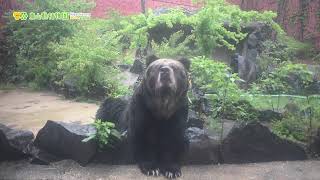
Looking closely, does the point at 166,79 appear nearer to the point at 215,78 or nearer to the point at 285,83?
the point at 215,78

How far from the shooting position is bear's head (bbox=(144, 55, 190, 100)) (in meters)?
4.99

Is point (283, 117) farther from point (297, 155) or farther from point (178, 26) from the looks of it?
point (178, 26)

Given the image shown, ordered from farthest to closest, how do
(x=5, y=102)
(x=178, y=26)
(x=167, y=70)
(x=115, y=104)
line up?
(x=178, y=26) < (x=5, y=102) < (x=115, y=104) < (x=167, y=70)

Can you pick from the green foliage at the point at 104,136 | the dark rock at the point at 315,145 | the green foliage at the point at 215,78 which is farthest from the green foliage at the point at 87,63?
the dark rock at the point at 315,145

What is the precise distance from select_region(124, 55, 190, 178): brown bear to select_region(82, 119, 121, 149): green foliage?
0.24 metres

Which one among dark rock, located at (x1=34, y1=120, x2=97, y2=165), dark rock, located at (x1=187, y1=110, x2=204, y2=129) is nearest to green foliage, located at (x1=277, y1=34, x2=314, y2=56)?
dark rock, located at (x1=187, y1=110, x2=204, y2=129)

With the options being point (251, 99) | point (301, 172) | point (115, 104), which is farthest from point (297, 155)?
point (115, 104)

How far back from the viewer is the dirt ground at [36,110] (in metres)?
6.68

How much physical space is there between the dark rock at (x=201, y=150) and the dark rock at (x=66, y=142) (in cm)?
125

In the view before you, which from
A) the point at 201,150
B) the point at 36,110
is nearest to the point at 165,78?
the point at 201,150

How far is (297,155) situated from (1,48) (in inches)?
292

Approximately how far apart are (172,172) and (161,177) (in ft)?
0.50

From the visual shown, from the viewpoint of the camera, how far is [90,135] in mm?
5305

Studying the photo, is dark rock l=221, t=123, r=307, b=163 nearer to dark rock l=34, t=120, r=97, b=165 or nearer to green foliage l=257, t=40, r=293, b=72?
dark rock l=34, t=120, r=97, b=165
